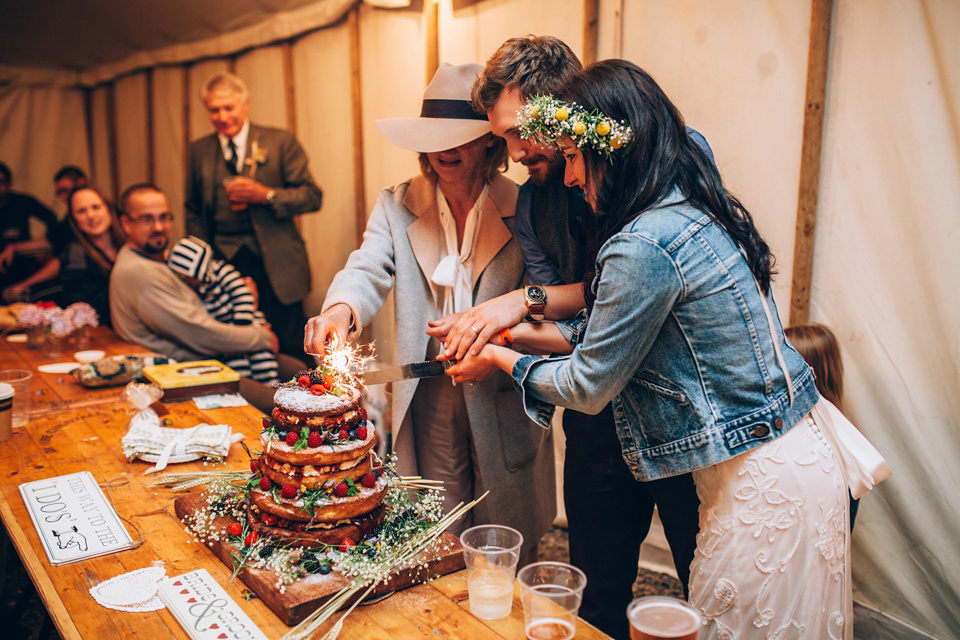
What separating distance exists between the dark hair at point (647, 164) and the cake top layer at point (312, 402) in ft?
2.34

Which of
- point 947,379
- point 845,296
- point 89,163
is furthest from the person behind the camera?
A: point 89,163

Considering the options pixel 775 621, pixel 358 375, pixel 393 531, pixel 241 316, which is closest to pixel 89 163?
pixel 241 316

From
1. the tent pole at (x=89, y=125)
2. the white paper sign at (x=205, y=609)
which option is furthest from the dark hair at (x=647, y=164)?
the tent pole at (x=89, y=125)

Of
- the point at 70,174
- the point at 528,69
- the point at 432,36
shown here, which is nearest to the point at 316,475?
the point at 528,69

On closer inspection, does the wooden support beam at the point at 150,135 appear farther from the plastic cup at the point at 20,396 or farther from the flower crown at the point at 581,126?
the flower crown at the point at 581,126

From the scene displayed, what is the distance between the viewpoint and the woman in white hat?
250 cm

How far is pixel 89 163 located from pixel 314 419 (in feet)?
27.1

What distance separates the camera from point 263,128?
5047 mm

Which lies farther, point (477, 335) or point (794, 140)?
point (794, 140)

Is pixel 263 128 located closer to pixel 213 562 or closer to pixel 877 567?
pixel 213 562

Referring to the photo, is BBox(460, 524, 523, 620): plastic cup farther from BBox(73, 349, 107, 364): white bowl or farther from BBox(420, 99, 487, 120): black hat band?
BBox(73, 349, 107, 364): white bowl

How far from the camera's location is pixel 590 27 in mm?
3410

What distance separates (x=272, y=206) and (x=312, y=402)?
140 inches

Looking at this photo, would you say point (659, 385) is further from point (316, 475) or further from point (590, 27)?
point (590, 27)
